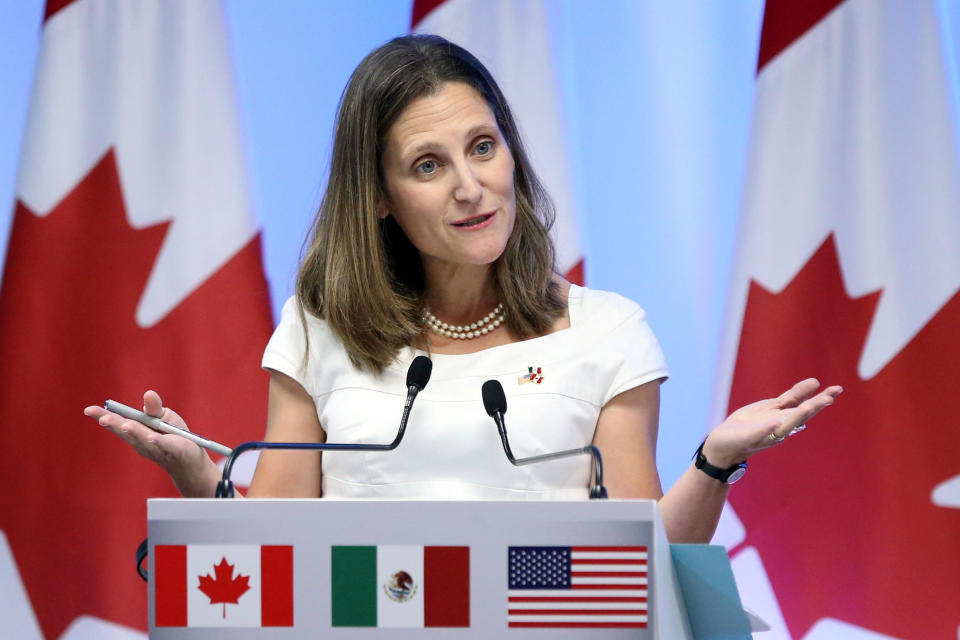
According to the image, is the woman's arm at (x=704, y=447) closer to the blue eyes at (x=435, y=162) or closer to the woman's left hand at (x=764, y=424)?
the woman's left hand at (x=764, y=424)

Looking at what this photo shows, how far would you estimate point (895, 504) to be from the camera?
7.66ft

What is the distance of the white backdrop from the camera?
2545mm

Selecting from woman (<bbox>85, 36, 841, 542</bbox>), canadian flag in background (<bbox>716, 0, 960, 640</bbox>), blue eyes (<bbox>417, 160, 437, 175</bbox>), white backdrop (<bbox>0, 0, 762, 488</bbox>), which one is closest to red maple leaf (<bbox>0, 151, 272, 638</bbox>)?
white backdrop (<bbox>0, 0, 762, 488</bbox>)

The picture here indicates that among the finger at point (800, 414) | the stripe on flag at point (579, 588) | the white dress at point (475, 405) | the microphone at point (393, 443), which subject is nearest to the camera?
the stripe on flag at point (579, 588)

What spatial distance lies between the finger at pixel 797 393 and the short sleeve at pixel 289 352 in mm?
789

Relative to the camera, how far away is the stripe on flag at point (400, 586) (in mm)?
984

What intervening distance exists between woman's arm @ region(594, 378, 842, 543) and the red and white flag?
0.76 meters

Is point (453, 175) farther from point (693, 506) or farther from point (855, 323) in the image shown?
point (855, 323)

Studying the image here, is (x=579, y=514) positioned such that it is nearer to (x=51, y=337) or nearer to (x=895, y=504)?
(x=895, y=504)

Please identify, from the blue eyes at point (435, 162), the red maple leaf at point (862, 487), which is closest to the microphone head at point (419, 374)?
the blue eyes at point (435, 162)

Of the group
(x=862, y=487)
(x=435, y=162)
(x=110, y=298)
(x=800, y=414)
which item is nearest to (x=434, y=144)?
(x=435, y=162)

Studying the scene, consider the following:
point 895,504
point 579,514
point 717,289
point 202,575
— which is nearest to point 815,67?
point 717,289

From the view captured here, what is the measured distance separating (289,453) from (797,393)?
822 mm

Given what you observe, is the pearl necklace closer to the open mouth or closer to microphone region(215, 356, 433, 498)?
the open mouth
